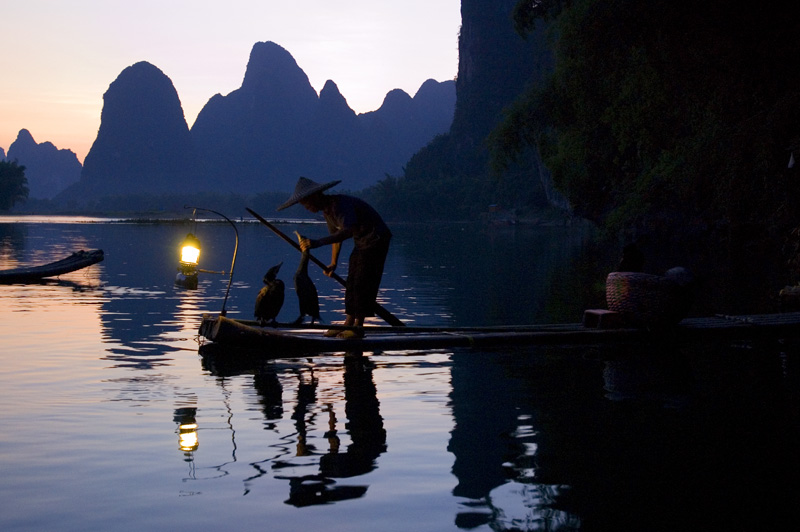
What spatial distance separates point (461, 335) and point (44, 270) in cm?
1574

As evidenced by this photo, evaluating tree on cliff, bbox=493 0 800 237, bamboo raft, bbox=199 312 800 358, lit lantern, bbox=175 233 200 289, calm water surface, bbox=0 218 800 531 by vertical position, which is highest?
tree on cliff, bbox=493 0 800 237

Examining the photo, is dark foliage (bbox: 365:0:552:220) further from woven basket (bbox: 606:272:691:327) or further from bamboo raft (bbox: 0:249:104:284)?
woven basket (bbox: 606:272:691:327)

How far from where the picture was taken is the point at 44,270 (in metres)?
22.5

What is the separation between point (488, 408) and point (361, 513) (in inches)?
119

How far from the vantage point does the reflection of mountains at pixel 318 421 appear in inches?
209

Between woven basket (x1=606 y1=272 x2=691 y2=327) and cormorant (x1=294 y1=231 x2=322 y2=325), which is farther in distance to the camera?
woven basket (x1=606 y1=272 x2=691 y2=327)

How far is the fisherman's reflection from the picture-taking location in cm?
520

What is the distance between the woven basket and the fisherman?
2813mm

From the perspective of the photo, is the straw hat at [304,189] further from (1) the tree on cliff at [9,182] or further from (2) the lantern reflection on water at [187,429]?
(1) the tree on cliff at [9,182]

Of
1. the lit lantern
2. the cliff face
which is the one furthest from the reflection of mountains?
the cliff face

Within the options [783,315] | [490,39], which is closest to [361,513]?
[783,315]

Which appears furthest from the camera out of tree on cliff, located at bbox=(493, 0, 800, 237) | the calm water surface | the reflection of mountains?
tree on cliff, located at bbox=(493, 0, 800, 237)

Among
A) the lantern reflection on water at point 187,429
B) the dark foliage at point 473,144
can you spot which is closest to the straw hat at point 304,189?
the lantern reflection on water at point 187,429

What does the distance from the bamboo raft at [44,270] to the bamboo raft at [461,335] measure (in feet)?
44.1
